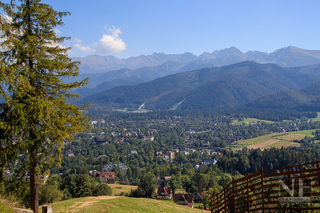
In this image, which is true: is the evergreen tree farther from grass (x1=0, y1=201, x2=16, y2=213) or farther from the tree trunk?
grass (x1=0, y1=201, x2=16, y2=213)

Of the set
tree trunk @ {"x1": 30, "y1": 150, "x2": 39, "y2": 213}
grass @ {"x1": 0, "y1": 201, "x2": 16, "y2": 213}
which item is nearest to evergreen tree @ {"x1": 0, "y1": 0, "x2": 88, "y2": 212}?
tree trunk @ {"x1": 30, "y1": 150, "x2": 39, "y2": 213}

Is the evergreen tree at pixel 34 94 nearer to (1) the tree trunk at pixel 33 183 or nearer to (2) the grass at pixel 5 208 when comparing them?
(1) the tree trunk at pixel 33 183

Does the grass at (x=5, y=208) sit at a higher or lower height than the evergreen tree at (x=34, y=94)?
lower

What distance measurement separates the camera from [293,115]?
163 metres

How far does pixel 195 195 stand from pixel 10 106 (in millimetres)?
37938

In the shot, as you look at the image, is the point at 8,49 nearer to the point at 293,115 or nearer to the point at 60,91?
the point at 60,91

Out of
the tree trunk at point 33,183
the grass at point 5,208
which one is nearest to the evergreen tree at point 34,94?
the tree trunk at point 33,183

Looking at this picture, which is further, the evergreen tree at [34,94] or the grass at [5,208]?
the evergreen tree at [34,94]

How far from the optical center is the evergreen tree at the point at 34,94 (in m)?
9.02

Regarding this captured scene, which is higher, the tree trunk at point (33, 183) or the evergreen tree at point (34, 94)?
the evergreen tree at point (34, 94)

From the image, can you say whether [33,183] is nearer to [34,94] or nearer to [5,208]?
[5,208]

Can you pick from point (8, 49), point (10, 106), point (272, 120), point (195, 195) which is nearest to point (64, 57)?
point (8, 49)

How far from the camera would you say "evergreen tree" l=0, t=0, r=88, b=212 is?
29.6 feet

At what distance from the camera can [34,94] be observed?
31.6 feet
